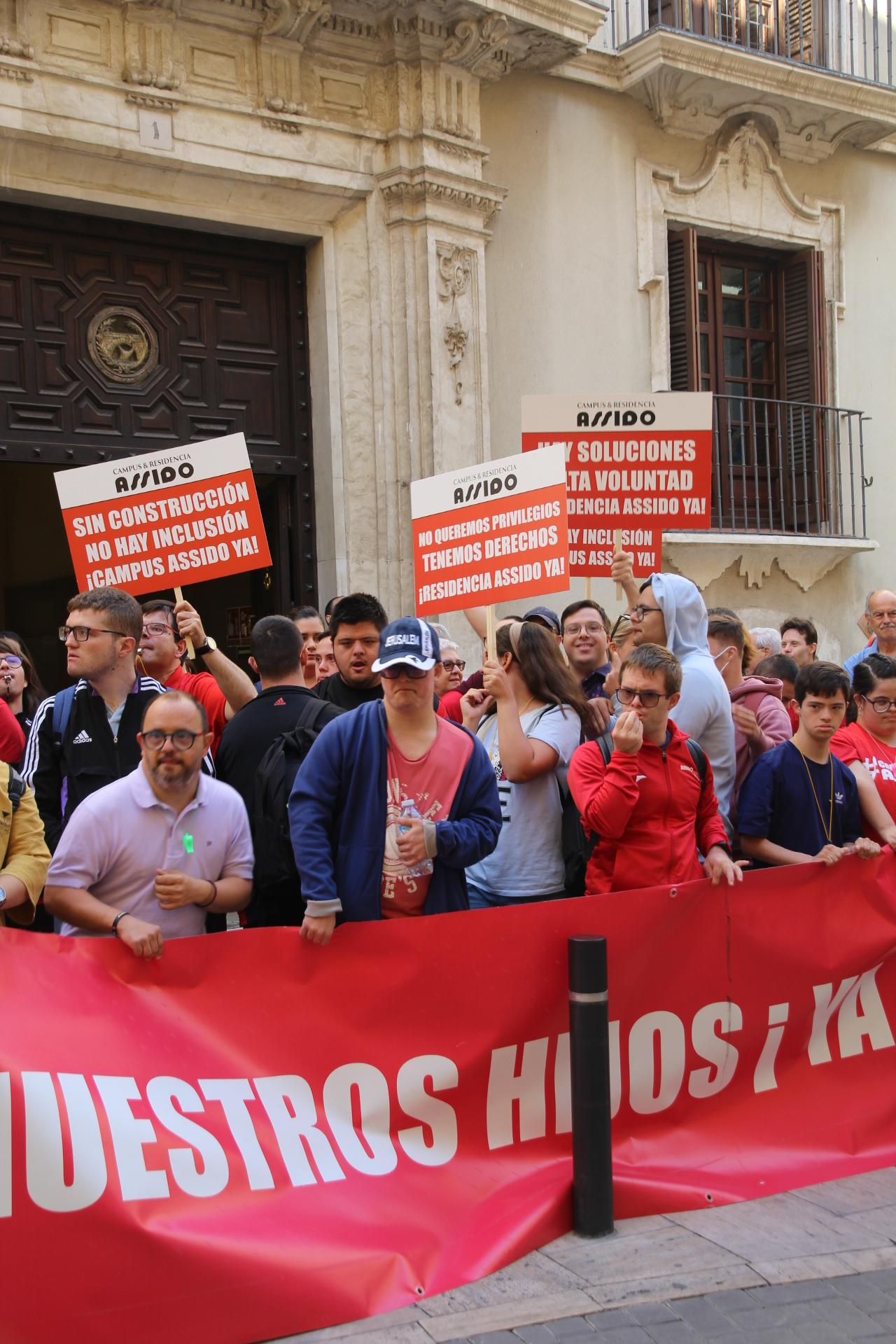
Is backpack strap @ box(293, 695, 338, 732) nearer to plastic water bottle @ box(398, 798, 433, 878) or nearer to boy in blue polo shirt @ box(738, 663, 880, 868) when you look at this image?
plastic water bottle @ box(398, 798, 433, 878)

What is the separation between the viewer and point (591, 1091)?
408 centimetres

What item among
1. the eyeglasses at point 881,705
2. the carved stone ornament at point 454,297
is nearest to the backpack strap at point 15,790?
the eyeglasses at point 881,705

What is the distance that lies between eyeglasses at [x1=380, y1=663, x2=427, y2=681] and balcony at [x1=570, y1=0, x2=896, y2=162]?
796cm

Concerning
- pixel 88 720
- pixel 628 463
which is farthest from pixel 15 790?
pixel 628 463

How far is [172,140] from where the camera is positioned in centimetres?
856

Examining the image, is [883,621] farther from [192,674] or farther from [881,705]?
[192,674]

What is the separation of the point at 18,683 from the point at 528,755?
98.4 inches

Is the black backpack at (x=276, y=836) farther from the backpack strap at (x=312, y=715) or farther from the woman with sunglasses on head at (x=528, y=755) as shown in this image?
the woman with sunglasses on head at (x=528, y=755)

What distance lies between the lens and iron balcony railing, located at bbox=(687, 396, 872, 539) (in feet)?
39.1

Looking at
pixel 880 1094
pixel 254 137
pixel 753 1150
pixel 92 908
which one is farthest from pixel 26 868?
pixel 254 137

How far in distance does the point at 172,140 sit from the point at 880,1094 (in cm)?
666

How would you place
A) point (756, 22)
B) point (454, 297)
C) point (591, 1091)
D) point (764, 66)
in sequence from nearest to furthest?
point (591, 1091) → point (454, 297) → point (764, 66) → point (756, 22)

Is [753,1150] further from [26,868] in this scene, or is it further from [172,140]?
[172,140]

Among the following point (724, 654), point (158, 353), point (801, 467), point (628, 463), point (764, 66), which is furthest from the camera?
point (801, 467)
